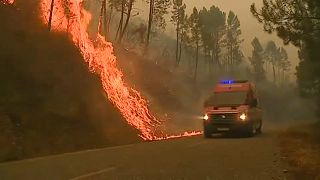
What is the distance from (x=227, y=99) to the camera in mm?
25953

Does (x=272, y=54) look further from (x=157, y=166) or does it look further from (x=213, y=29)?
(x=157, y=166)

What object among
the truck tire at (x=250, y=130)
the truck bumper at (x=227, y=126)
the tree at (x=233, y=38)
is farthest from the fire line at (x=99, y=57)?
the tree at (x=233, y=38)

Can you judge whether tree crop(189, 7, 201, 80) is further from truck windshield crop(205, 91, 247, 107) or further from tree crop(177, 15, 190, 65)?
truck windshield crop(205, 91, 247, 107)

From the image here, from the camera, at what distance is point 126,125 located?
27.2 meters

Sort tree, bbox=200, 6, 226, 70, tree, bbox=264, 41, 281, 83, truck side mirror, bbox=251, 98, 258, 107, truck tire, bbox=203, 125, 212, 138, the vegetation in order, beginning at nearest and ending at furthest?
the vegetation
truck tire, bbox=203, 125, 212, 138
truck side mirror, bbox=251, 98, 258, 107
tree, bbox=200, 6, 226, 70
tree, bbox=264, 41, 281, 83

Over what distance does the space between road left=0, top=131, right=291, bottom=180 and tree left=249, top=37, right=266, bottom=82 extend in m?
104

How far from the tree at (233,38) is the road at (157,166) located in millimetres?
85864

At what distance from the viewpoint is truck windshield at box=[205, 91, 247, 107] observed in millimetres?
25641

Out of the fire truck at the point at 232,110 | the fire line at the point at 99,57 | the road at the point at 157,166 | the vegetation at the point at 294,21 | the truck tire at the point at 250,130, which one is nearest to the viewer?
the road at the point at 157,166

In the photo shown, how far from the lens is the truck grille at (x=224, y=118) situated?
25.2m

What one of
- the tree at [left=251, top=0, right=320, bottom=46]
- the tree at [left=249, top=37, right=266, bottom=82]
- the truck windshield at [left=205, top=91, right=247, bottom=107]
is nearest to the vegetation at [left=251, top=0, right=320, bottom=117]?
the tree at [left=251, top=0, right=320, bottom=46]

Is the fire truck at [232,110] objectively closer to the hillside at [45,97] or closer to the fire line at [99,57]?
the fire line at [99,57]

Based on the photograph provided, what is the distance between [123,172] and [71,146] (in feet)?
30.7

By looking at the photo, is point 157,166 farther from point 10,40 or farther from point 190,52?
point 190,52
